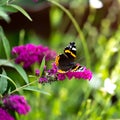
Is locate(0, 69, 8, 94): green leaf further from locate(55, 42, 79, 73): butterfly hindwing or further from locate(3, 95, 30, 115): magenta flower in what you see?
locate(55, 42, 79, 73): butterfly hindwing

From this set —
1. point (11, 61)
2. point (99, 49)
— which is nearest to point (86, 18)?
point (99, 49)

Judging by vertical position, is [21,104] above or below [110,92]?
below

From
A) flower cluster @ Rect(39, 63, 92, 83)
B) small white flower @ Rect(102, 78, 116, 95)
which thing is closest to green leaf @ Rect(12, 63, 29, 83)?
flower cluster @ Rect(39, 63, 92, 83)

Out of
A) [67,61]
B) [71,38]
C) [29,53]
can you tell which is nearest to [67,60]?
[67,61]

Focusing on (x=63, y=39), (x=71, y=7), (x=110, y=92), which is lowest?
(x=110, y=92)

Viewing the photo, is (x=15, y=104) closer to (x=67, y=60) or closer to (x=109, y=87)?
(x=67, y=60)

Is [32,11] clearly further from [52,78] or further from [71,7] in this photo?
[52,78]

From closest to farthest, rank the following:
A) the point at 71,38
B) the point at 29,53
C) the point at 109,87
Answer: the point at 29,53 → the point at 109,87 → the point at 71,38
